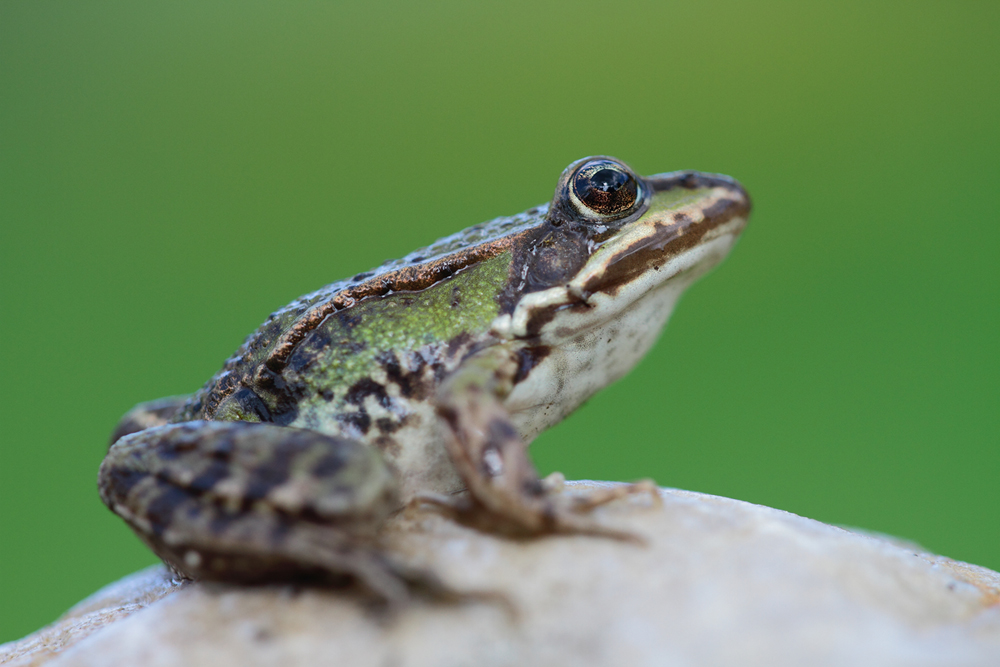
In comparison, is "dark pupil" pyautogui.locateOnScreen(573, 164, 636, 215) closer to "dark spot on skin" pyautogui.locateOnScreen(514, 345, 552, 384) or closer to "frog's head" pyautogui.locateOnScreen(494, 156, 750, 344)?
"frog's head" pyautogui.locateOnScreen(494, 156, 750, 344)

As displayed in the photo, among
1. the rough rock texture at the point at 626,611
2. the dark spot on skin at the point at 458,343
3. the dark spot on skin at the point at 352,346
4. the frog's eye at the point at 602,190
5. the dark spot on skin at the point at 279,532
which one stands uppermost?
the frog's eye at the point at 602,190

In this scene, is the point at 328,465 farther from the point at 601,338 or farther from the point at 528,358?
the point at 601,338

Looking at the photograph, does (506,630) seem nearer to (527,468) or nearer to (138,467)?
(527,468)

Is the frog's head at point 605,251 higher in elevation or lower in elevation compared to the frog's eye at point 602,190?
lower

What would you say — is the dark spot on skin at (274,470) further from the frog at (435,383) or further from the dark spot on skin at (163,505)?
the dark spot on skin at (163,505)

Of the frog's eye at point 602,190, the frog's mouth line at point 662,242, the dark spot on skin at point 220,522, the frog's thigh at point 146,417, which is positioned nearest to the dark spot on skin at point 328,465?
the dark spot on skin at point 220,522

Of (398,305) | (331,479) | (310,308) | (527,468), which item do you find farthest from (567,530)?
(310,308)
